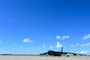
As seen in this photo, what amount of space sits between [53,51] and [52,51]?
0.58 metres

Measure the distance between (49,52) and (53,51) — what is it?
2.30 metres

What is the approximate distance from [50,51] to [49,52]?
0.88m

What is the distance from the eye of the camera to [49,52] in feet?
282

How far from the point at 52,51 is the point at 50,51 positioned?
96 cm

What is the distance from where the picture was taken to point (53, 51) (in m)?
87.4

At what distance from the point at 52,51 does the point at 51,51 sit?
0.57 meters

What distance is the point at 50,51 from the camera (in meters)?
86.6

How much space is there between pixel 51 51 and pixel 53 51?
115 centimetres

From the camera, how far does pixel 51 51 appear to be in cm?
8669

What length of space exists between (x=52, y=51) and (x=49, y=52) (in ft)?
5.69

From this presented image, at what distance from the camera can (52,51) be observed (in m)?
87.1
